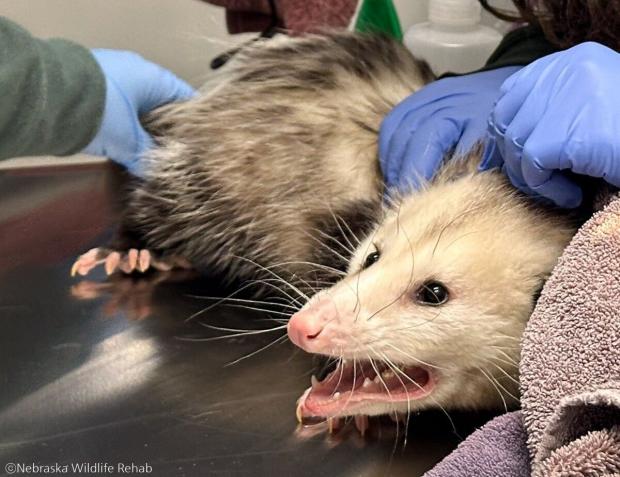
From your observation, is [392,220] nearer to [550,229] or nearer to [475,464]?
[550,229]

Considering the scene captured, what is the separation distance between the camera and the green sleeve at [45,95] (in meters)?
1.36

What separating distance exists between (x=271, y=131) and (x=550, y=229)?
521mm

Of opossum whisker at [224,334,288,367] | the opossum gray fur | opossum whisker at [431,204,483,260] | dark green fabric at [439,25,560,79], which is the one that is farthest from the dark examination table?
dark green fabric at [439,25,560,79]

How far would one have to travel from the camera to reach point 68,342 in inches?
44.1

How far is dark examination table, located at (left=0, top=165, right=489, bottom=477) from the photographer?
2.96 feet

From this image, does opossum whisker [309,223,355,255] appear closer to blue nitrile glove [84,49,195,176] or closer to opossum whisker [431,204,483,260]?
opossum whisker [431,204,483,260]

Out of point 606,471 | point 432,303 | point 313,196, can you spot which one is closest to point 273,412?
point 432,303

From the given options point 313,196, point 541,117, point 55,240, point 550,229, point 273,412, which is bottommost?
point 55,240

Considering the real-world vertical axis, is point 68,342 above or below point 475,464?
below

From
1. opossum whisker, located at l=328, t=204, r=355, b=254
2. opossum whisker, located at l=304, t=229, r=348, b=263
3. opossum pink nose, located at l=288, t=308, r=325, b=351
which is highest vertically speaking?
opossum pink nose, located at l=288, t=308, r=325, b=351

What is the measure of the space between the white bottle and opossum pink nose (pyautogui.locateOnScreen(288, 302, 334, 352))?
4.15 ft

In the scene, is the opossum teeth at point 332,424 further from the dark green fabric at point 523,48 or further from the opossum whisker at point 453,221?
the dark green fabric at point 523,48

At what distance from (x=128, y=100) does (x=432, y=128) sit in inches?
30.0

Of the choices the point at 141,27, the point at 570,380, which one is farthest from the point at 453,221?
the point at 141,27
